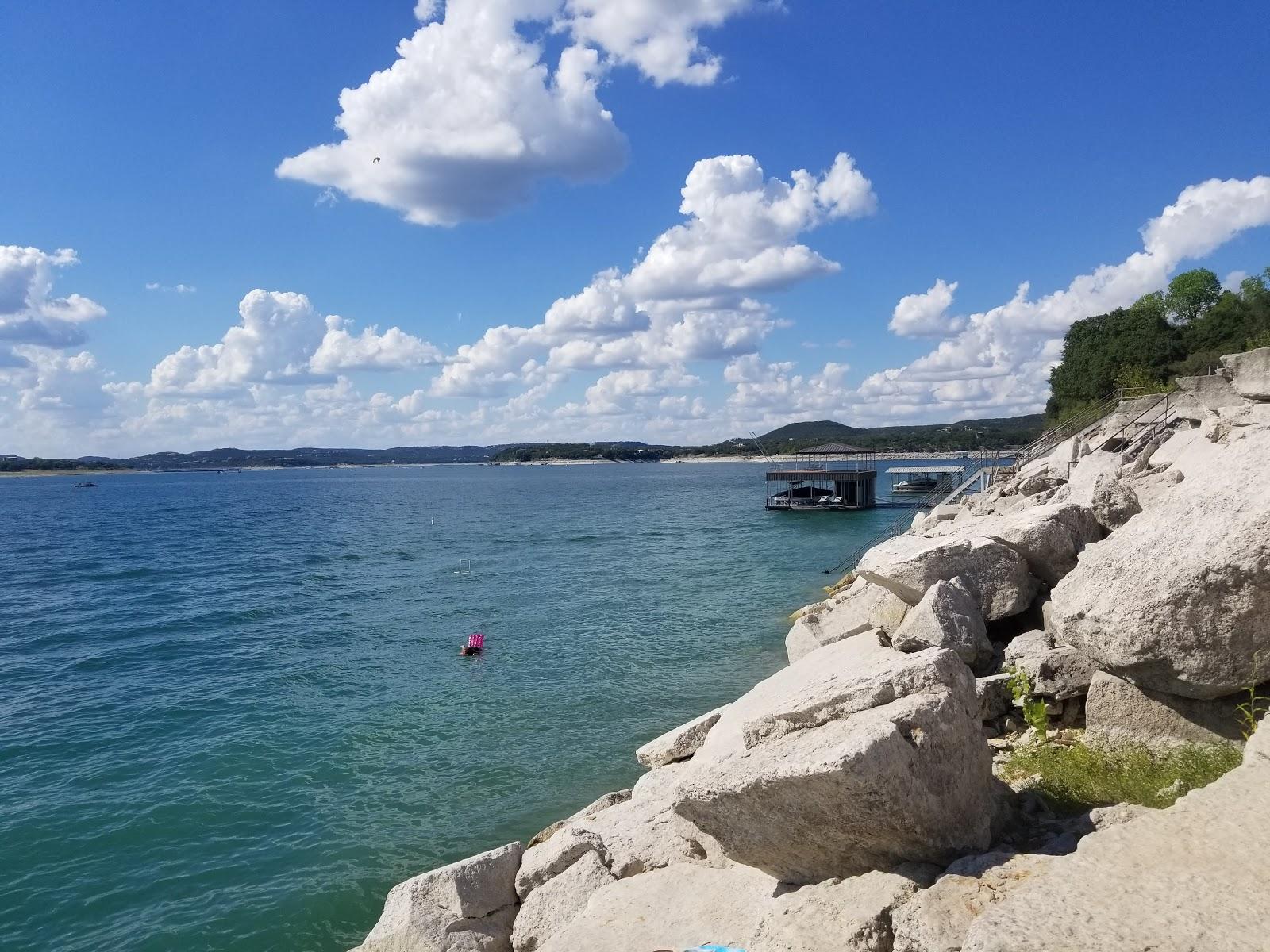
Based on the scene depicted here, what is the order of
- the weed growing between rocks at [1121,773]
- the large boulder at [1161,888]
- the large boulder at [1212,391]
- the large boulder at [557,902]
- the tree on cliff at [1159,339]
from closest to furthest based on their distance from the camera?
the large boulder at [1161,888] → the weed growing between rocks at [1121,773] → the large boulder at [557,902] → the large boulder at [1212,391] → the tree on cliff at [1159,339]

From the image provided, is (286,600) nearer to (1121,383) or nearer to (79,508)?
(1121,383)

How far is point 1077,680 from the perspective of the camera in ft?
31.6

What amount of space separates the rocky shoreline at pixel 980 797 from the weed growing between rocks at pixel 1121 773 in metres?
0.07

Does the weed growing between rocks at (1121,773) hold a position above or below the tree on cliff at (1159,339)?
below

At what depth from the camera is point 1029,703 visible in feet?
31.8

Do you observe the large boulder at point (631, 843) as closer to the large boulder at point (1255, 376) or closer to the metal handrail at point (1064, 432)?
the large boulder at point (1255, 376)

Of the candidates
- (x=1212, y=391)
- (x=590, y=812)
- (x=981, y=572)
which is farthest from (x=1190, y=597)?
(x=1212, y=391)

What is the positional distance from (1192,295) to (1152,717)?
91932mm

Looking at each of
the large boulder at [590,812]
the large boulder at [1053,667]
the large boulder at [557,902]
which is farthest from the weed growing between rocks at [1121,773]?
the large boulder at [590,812]

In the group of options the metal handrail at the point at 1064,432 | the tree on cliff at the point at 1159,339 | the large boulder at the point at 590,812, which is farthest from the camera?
the tree on cliff at the point at 1159,339

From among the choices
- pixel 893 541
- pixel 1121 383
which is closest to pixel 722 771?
pixel 893 541

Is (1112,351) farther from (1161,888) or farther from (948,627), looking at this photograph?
(1161,888)

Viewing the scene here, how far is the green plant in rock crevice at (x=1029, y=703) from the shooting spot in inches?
368

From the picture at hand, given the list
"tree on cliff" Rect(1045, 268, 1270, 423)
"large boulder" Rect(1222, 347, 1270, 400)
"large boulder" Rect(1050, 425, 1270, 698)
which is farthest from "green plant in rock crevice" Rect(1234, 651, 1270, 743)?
"tree on cliff" Rect(1045, 268, 1270, 423)
